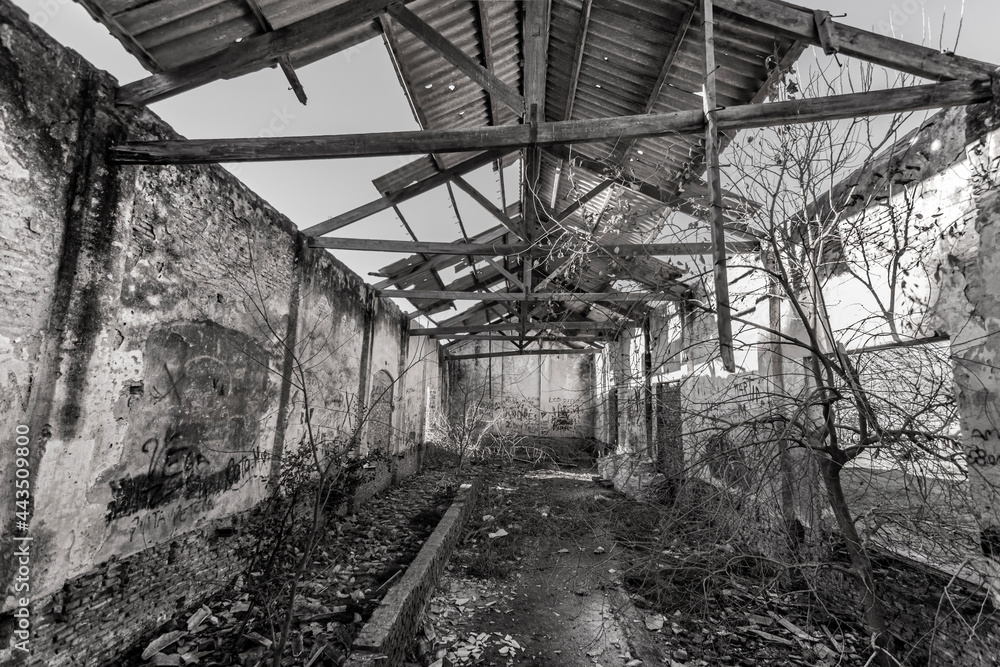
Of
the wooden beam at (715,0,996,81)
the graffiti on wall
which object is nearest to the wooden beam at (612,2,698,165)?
the wooden beam at (715,0,996,81)

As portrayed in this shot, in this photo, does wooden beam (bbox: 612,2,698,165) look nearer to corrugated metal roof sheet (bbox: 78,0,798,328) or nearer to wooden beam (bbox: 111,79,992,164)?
corrugated metal roof sheet (bbox: 78,0,798,328)

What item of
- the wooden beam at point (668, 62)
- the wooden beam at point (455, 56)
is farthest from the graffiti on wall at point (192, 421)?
the wooden beam at point (668, 62)

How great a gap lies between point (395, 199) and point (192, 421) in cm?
372

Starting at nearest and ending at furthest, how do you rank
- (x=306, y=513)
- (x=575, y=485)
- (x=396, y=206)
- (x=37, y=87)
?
(x=37, y=87) < (x=306, y=513) < (x=396, y=206) < (x=575, y=485)

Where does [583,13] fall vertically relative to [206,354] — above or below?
above

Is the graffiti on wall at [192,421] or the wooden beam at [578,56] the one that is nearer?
the graffiti on wall at [192,421]

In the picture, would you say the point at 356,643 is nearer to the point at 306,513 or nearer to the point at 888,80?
the point at 306,513

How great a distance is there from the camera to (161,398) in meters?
4.05

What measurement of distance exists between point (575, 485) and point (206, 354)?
334 inches

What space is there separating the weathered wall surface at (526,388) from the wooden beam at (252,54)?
13.3 m

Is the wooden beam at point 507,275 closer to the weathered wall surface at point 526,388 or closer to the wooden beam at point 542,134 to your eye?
the wooden beam at point 542,134

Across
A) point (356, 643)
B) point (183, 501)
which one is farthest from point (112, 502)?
point (356, 643)

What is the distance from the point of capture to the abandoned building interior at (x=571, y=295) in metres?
2.88

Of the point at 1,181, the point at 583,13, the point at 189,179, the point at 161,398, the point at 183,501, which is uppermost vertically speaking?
the point at 583,13
